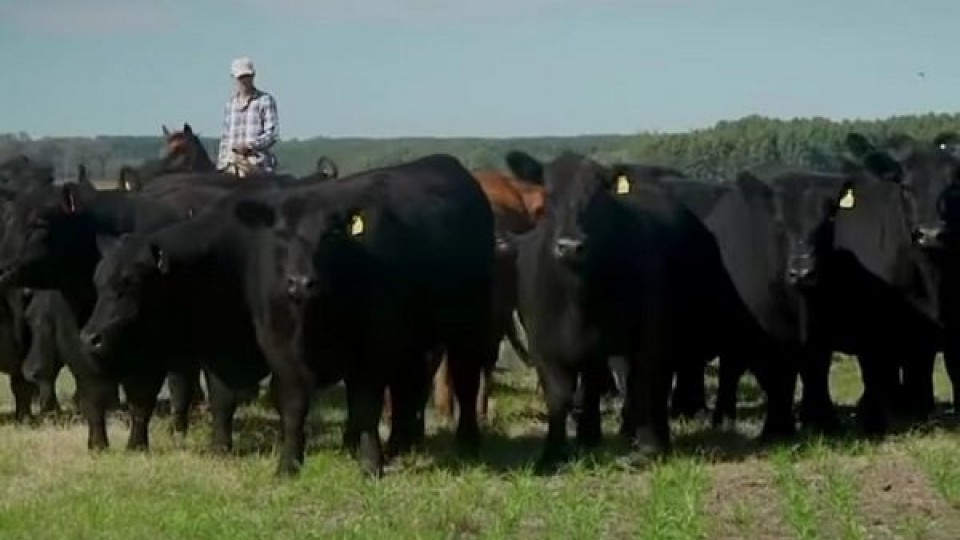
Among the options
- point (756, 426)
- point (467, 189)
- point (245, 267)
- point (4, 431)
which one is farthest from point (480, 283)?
point (4, 431)

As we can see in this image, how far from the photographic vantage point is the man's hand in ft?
49.8

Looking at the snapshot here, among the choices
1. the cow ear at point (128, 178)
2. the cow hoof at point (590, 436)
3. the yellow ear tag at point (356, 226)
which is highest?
the cow ear at point (128, 178)

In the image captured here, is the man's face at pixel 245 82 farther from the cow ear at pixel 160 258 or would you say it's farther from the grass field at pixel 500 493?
the cow ear at pixel 160 258

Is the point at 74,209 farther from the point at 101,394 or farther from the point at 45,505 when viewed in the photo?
the point at 45,505

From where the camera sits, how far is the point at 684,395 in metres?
13.5

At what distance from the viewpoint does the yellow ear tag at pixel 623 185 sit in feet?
37.6

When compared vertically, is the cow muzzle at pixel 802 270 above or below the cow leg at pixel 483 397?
above

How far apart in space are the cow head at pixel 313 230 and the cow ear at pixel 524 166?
3.20 ft

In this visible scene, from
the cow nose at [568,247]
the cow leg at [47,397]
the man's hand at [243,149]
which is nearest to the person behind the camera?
the cow nose at [568,247]

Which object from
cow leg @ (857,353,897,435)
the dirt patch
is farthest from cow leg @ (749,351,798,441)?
the dirt patch

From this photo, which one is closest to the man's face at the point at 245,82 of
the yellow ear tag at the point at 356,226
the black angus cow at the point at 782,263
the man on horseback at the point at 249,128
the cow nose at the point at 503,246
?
the man on horseback at the point at 249,128

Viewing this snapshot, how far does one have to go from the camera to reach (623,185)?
1162 centimetres

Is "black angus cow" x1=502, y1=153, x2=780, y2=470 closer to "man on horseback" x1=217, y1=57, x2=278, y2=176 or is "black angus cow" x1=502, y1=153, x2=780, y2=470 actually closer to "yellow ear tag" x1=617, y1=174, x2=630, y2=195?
"yellow ear tag" x1=617, y1=174, x2=630, y2=195

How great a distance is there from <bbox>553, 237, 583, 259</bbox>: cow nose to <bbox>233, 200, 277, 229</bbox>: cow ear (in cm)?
166
